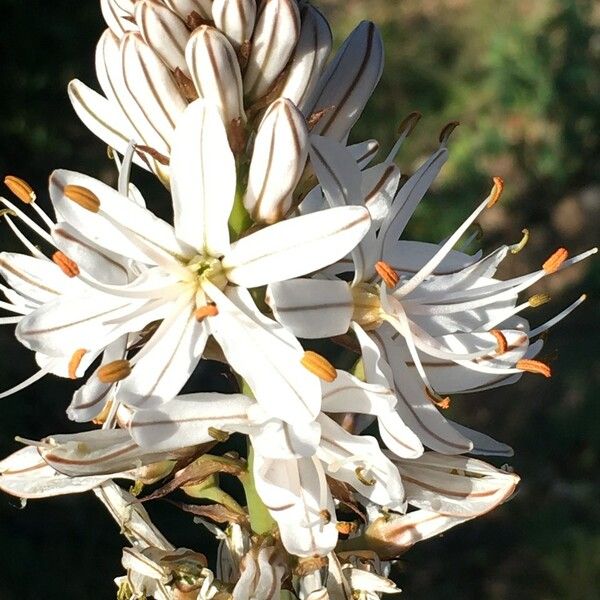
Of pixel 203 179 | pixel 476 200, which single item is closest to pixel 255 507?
pixel 203 179

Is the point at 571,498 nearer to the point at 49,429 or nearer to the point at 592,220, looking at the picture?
the point at 592,220

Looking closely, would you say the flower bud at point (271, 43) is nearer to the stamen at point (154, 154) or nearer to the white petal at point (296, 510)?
the stamen at point (154, 154)

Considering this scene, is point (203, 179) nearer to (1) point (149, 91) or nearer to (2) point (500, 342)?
(1) point (149, 91)

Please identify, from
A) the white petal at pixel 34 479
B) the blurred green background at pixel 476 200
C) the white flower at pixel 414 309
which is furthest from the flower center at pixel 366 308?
the blurred green background at pixel 476 200

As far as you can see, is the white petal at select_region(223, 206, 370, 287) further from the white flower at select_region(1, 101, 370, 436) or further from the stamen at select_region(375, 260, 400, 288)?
the stamen at select_region(375, 260, 400, 288)

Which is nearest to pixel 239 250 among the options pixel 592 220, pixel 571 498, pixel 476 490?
pixel 476 490

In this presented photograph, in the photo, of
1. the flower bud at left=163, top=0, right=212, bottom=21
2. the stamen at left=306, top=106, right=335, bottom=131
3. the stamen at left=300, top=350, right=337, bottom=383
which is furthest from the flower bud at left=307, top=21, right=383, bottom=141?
the stamen at left=300, top=350, right=337, bottom=383
